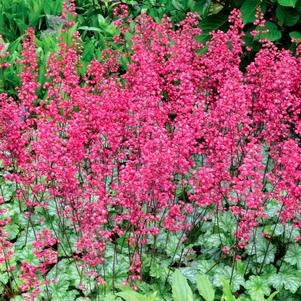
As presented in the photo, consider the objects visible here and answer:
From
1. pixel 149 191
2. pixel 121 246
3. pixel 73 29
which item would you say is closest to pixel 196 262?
pixel 121 246

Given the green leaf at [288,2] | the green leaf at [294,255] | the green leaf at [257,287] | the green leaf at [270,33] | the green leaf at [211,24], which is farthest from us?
the green leaf at [211,24]

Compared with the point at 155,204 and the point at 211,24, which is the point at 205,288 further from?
the point at 211,24

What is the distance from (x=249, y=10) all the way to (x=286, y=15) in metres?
0.46

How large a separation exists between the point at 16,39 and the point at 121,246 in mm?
4506

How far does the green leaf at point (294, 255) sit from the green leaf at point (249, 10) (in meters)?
3.14

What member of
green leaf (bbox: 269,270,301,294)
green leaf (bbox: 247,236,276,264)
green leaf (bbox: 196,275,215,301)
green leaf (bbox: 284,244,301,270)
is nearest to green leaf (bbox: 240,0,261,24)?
green leaf (bbox: 247,236,276,264)

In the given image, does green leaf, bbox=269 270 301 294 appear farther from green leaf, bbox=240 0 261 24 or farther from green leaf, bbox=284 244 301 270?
green leaf, bbox=240 0 261 24

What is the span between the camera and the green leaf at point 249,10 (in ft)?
21.4

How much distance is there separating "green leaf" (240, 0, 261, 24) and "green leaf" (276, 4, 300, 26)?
0.29m

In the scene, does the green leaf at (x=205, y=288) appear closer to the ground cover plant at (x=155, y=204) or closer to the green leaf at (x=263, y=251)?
the ground cover plant at (x=155, y=204)

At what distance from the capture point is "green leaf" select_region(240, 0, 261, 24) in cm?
652

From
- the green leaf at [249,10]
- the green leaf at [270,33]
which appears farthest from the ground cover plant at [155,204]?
the green leaf at [249,10]

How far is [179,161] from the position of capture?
13.0 feet

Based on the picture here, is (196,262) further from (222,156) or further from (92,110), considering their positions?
(92,110)
